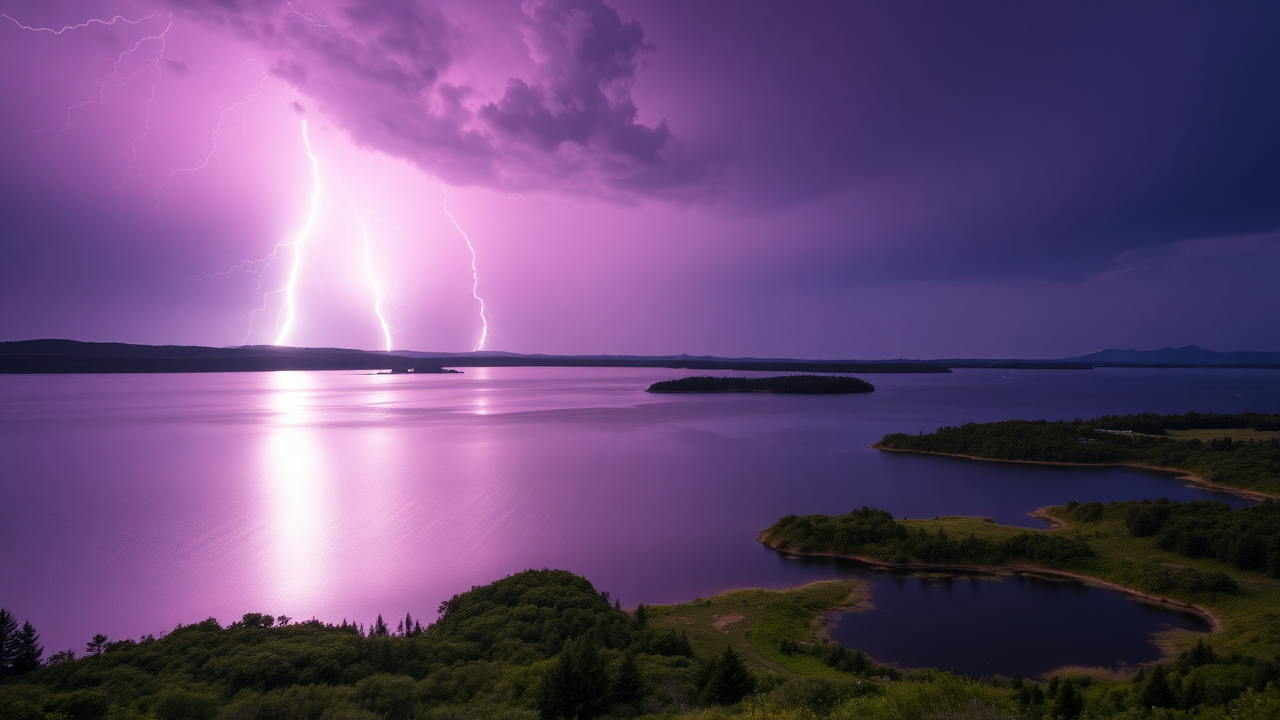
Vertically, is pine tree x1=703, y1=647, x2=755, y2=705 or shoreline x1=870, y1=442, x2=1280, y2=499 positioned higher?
pine tree x1=703, y1=647, x2=755, y2=705

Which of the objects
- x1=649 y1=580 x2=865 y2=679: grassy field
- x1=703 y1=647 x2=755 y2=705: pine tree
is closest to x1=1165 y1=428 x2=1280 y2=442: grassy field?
x1=649 y1=580 x2=865 y2=679: grassy field

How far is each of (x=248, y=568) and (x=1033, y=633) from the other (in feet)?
138

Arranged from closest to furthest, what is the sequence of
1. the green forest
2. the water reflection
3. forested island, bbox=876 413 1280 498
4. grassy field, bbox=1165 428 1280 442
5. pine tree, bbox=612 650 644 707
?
pine tree, bbox=612 650 644 707, the water reflection, the green forest, forested island, bbox=876 413 1280 498, grassy field, bbox=1165 428 1280 442

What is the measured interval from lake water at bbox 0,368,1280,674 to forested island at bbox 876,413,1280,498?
4.01 m

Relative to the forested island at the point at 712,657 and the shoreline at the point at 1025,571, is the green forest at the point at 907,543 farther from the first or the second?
the shoreline at the point at 1025,571

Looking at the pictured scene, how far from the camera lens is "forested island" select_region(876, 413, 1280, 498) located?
54.6 metres

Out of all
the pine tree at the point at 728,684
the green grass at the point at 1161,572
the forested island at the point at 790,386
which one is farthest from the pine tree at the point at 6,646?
the forested island at the point at 790,386

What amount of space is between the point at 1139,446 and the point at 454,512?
78334 millimetres

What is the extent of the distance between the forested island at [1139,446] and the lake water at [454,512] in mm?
4006

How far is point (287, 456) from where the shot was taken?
7088 cm

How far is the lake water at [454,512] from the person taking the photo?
28.7 meters

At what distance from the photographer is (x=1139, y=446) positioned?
6888cm

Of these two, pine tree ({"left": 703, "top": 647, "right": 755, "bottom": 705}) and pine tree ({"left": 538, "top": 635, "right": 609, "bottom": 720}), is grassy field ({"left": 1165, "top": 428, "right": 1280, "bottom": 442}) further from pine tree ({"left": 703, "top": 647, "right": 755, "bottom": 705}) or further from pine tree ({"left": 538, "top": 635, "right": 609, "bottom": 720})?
pine tree ({"left": 538, "top": 635, "right": 609, "bottom": 720})

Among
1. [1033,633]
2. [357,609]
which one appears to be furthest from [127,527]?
[1033,633]
